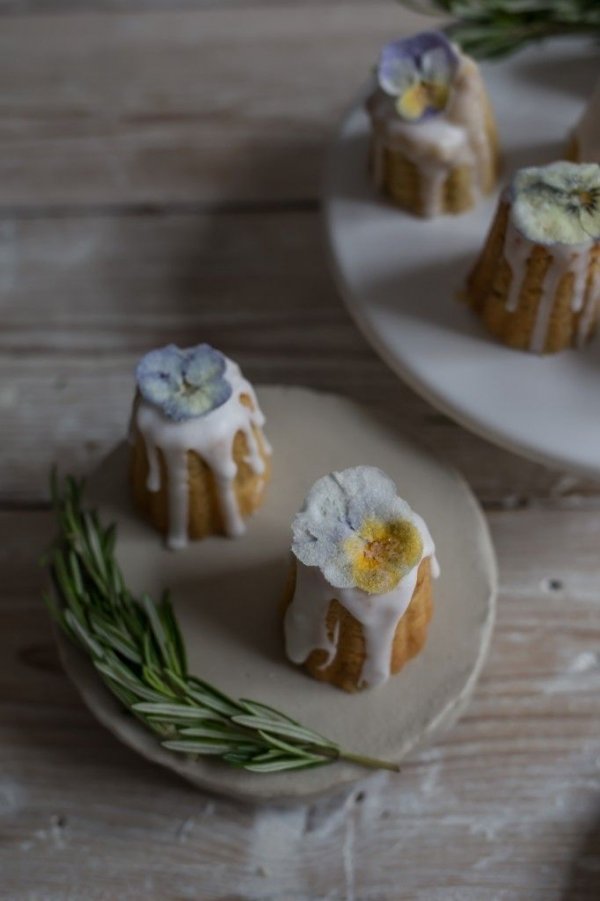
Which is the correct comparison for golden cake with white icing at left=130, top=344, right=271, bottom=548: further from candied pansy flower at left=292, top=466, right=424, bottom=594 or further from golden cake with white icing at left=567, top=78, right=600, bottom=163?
golden cake with white icing at left=567, top=78, right=600, bottom=163

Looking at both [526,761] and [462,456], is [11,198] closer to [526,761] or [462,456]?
[462,456]

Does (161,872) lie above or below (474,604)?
below

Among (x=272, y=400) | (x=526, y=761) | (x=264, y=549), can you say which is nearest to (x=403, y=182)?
(x=272, y=400)

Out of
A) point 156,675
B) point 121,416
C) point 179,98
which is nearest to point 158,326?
point 121,416

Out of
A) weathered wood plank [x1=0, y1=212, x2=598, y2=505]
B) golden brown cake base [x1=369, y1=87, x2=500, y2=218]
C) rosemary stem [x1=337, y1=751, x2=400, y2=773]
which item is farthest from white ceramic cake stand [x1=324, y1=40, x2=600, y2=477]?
rosemary stem [x1=337, y1=751, x2=400, y2=773]

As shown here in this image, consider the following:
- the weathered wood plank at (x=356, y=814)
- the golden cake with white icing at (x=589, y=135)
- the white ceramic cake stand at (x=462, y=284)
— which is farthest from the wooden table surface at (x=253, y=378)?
the golden cake with white icing at (x=589, y=135)
